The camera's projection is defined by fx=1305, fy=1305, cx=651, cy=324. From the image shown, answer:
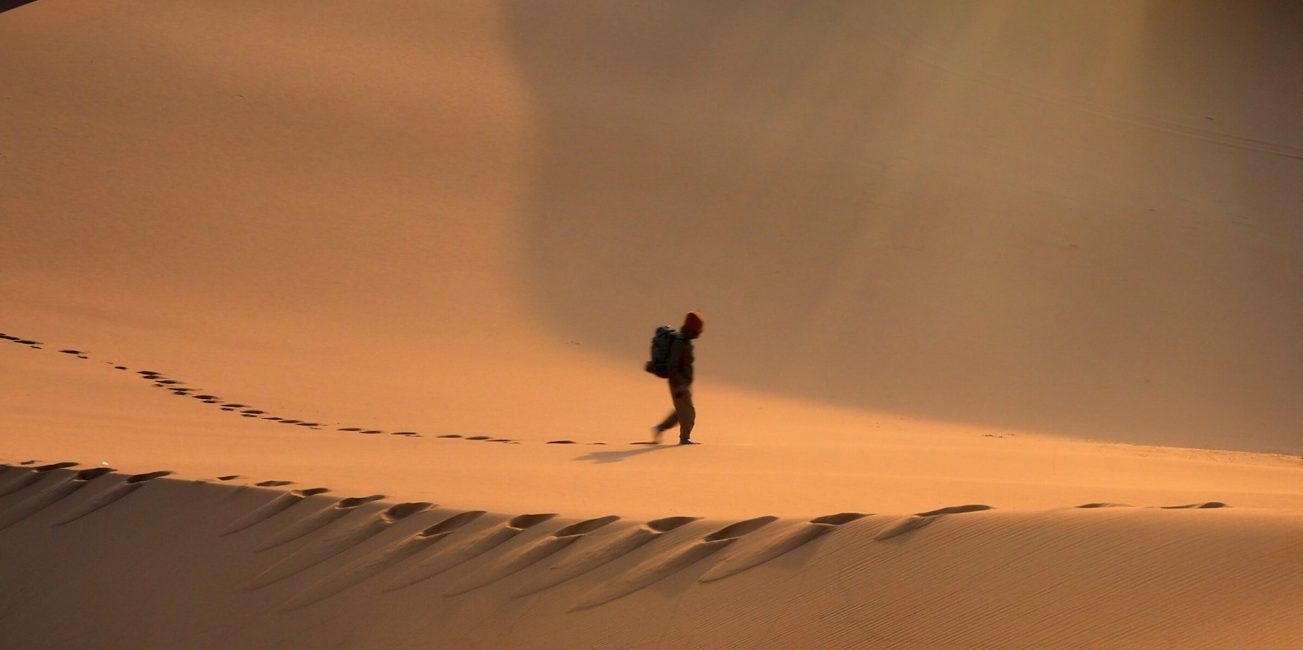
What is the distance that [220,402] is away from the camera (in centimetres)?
1013

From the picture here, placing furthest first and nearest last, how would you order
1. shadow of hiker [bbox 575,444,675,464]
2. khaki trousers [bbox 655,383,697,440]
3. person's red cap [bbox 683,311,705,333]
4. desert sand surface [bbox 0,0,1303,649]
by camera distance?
1. khaki trousers [bbox 655,383,697,440]
2. person's red cap [bbox 683,311,705,333]
3. shadow of hiker [bbox 575,444,675,464]
4. desert sand surface [bbox 0,0,1303,649]

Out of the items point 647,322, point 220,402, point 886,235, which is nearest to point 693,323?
point 220,402

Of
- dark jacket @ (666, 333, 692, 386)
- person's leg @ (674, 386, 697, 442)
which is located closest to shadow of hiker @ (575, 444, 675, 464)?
person's leg @ (674, 386, 697, 442)

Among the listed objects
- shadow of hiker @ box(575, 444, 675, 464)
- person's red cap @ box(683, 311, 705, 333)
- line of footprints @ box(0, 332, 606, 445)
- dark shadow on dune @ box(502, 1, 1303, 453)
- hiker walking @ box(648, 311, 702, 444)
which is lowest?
shadow of hiker @ box(575, 444, 675, 464)

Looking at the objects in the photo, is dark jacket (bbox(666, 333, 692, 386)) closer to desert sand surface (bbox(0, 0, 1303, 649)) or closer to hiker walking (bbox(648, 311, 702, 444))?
hiker walking (bbox(648, 311, 702, 444))

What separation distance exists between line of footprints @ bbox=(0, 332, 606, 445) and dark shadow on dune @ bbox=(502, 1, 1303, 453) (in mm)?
4271

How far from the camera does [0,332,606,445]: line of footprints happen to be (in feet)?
29.3

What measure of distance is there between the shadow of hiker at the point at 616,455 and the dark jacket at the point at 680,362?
42cm

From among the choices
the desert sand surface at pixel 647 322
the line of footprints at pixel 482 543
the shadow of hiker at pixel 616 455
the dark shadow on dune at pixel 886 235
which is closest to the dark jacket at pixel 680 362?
the shadow of hiker at pixel 616 455

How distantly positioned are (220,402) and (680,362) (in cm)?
419

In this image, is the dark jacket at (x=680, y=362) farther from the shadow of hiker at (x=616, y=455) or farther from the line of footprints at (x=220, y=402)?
the line of footprints at (x=220, y=402)

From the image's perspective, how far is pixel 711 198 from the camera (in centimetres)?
1880

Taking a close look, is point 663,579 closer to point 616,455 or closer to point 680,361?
point 616,455

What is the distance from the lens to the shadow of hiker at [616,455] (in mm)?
6906
